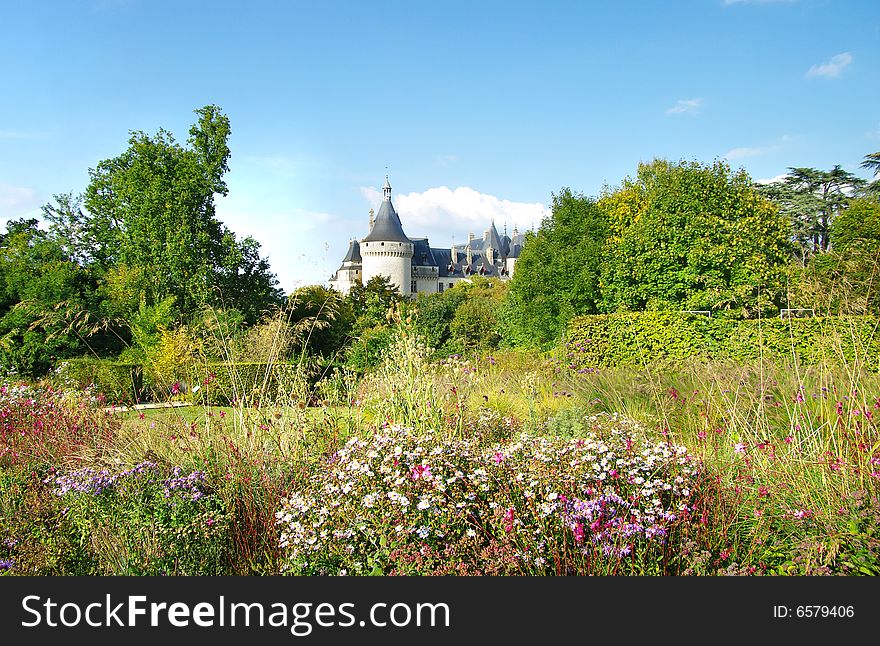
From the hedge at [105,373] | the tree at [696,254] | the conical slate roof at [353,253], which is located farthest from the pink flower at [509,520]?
the conical slate roof at [353,253]

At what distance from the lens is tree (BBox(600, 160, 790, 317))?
50.8 ft

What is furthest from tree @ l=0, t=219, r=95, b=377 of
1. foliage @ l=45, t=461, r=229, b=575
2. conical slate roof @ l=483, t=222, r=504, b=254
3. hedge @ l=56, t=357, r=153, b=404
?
conical slate roof @ l=483, t=222, r=504, b=254

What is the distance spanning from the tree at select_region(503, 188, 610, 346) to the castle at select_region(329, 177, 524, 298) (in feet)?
141

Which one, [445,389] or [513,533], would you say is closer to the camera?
[513,533]

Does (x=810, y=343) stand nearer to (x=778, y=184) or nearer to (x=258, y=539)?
(x=258, y=539)

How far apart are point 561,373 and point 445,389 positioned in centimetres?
296

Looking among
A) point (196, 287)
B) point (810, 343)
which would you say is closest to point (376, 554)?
point (810, 343)

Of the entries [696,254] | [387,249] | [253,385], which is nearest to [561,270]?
[696,254]

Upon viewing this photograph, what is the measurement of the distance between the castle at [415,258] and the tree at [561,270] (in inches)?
1694

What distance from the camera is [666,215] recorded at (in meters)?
16.2

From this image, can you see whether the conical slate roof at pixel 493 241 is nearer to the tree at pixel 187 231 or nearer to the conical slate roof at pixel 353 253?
the conical slate roof at pixel 353 253

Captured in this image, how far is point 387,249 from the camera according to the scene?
63844mm

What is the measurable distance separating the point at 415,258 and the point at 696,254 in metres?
60.3

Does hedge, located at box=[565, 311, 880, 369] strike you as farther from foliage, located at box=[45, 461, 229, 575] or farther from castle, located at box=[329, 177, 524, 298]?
castle, located at box=[329, 177, 524, 298]
